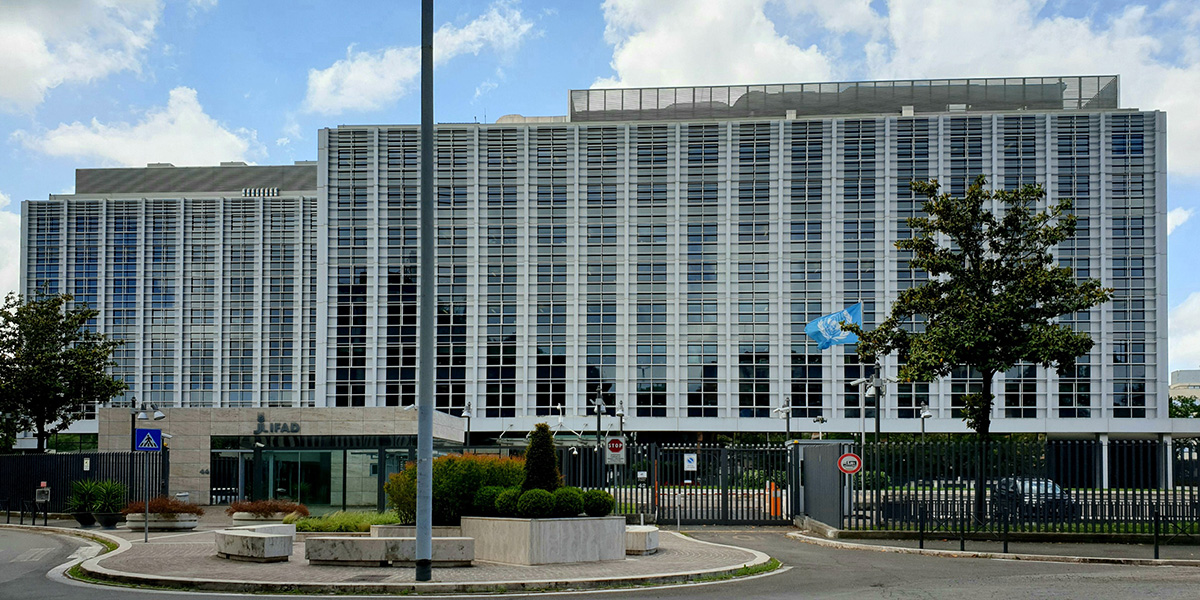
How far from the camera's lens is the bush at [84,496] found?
104 feet

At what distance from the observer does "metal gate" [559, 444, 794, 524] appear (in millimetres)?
33406

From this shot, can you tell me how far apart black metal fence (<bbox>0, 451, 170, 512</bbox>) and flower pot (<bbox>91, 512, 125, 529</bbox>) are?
174cm

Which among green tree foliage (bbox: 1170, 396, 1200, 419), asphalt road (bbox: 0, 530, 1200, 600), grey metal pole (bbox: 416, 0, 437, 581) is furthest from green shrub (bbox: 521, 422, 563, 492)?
green tree foliage (bbox: 1170, 396, 1200, 419)

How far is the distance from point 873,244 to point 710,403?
50.0 ft

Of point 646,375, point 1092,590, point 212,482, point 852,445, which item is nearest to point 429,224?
point 1092,590

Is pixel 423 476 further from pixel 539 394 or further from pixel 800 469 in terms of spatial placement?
pixel 539 394

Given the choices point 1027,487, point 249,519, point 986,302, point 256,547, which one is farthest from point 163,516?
point 986,302

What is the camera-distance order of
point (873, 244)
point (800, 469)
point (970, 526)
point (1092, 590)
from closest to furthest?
point (1092, 590) < point (970, 526) < point (800, 469) < point (873, 244)

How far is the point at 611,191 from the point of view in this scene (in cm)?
8038

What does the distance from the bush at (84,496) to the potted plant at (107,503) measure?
6cm

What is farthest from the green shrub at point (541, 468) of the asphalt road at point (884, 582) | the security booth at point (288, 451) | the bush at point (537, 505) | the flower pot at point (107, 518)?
the security booth at point (288, 451)

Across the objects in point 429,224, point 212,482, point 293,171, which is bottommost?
point 212,482

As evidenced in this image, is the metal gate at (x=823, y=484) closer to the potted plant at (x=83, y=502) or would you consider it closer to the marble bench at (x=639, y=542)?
the marble bench at (x=639, y=542)

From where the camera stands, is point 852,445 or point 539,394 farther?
point 539,394
